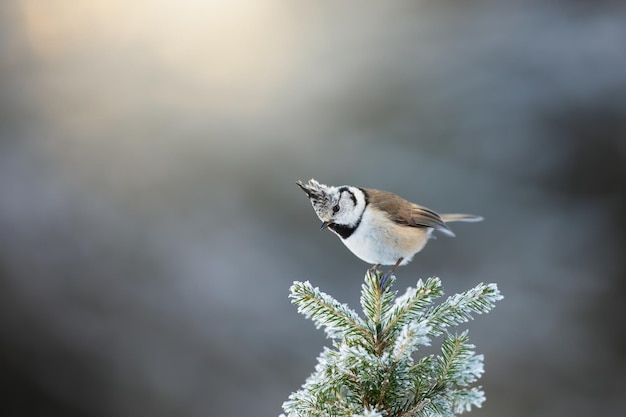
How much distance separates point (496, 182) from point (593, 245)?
56cm

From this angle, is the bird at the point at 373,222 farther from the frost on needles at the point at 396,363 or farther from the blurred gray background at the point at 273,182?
the blurred gray background at the point at 273,182

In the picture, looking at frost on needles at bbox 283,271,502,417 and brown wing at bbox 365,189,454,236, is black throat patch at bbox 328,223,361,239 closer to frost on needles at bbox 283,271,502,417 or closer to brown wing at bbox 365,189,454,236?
brown wing at bbox 365,189,454,236

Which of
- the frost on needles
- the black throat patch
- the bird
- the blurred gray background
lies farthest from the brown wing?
the blurred gray background

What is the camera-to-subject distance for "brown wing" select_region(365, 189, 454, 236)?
49.0 inches

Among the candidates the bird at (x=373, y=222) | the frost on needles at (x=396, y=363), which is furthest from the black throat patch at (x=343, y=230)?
the frost on needles at (x=396, y=363)

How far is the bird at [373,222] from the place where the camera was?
1.04m

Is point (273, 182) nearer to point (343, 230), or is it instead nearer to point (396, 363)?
point (343, 230)

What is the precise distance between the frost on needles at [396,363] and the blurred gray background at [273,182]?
1.88 metres

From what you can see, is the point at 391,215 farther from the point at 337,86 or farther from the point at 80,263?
the point at 80,263

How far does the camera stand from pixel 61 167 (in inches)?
115

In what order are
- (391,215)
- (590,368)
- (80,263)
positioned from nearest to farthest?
(391,215) → (590,368) → (80,263)

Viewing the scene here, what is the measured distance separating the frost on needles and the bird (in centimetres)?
28

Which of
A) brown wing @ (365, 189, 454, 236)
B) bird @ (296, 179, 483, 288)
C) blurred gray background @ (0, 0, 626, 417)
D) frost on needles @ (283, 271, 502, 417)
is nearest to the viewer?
frost on needles @ (283, 271, 502, 417)

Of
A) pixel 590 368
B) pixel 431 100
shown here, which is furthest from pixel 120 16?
pixel 590 368
